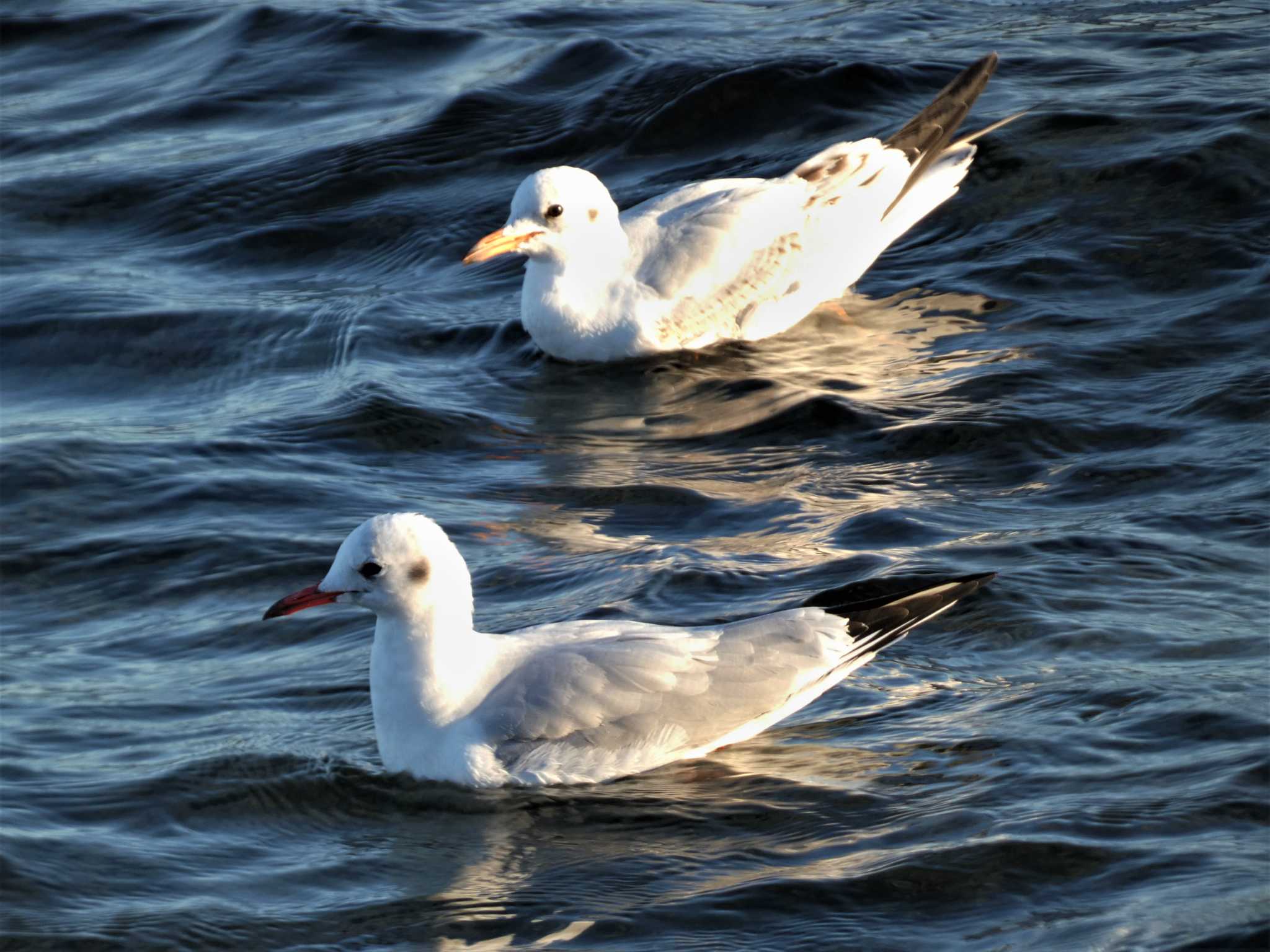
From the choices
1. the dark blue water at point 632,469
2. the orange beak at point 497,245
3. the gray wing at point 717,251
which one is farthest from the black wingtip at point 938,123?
the orange beak at point 497,245

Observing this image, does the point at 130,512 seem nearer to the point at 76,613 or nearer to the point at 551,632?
the point at 76,613

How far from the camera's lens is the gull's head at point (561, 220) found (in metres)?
10.6

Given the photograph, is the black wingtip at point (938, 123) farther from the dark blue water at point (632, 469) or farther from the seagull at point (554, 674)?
the seagull at point (554, 674)

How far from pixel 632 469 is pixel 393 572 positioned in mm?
2500

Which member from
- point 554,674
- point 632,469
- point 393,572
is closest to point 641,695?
point 554,674

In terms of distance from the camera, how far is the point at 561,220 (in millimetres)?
10625

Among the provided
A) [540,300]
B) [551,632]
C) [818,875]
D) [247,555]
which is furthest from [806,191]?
[818,875]

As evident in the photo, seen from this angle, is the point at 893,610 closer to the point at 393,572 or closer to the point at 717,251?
the point at 393,572

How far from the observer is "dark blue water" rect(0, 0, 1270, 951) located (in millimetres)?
6145

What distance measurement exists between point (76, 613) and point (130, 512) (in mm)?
953

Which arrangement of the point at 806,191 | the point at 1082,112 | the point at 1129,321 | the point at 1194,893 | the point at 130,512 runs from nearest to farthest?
1. the point at 1194,893
2. the point at 130,512
3. the point at 1129,321
4. the point at 806,191
5. the point at 1082,112

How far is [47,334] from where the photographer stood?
1127 cm

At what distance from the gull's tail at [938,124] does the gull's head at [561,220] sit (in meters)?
1.81

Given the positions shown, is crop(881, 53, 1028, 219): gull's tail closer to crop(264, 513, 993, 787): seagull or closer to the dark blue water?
the dark blue water
